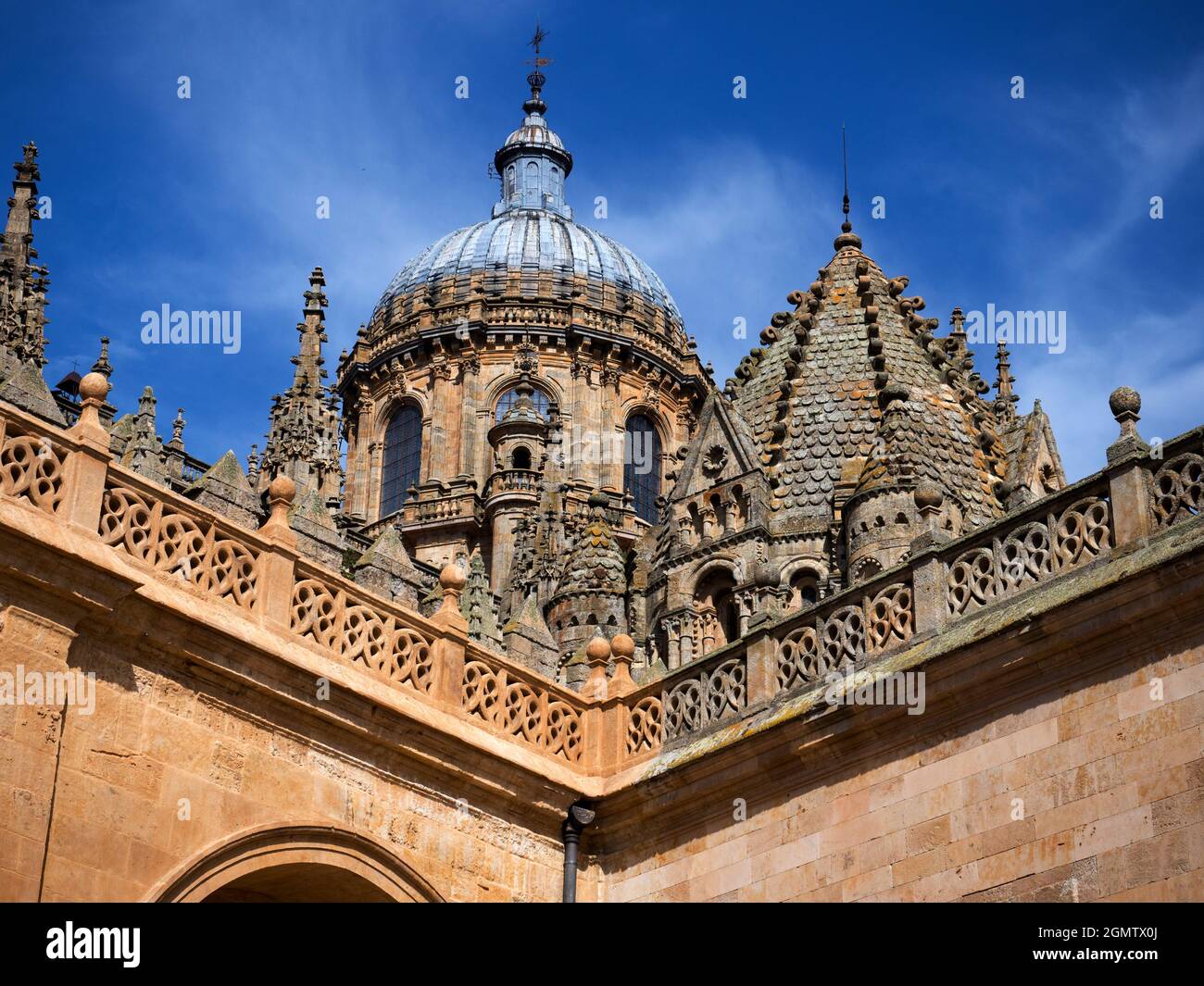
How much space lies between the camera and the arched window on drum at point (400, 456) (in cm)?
5603

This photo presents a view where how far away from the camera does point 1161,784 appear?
12.6 m

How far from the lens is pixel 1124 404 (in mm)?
14023

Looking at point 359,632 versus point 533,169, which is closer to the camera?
point 359,632

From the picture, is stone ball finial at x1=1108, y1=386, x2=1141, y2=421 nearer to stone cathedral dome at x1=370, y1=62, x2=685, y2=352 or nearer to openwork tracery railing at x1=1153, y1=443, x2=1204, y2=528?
openwork tracery railing at x1=1153, y1=443, x2=1204, y2=528

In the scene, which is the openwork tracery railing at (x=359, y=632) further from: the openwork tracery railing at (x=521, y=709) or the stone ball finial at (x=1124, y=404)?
the stone ball finial at (x=1124, y=404)

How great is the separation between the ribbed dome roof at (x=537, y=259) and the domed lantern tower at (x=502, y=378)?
0.18 feet

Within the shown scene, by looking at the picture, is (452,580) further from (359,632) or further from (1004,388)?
(1004,388)

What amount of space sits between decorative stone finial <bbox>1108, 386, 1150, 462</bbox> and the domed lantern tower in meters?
37.8

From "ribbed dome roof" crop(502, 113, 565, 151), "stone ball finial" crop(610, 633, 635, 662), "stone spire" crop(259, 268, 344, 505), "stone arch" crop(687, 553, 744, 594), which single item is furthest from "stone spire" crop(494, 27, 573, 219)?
"stone ball finial" crop(610, 633, 635, 662)

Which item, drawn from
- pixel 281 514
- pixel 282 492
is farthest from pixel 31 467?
pixel 282 492

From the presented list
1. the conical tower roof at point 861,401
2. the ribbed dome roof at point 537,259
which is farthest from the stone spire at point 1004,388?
the ribbed dome roof at point 537,259

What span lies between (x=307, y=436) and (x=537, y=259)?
19.5 metres

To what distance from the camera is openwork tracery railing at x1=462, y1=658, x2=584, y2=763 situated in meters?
16.2
